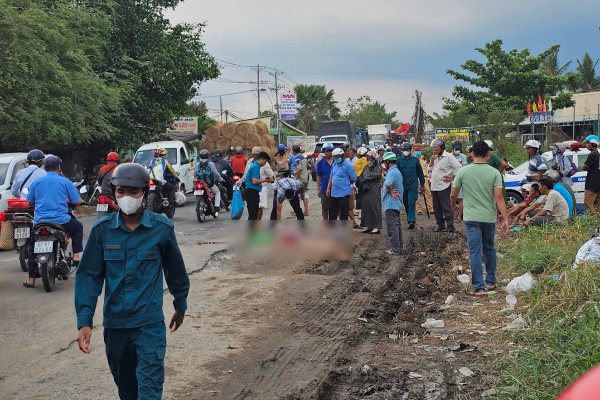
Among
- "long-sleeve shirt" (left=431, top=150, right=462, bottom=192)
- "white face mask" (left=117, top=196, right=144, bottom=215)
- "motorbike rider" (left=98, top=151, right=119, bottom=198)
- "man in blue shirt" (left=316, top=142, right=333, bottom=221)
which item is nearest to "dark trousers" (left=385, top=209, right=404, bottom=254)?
"long-sleeve shirt" (left=431, top=150, right=462, bottom=192)

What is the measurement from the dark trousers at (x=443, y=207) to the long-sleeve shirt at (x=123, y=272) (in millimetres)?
10949

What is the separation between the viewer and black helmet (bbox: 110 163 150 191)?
4059mm

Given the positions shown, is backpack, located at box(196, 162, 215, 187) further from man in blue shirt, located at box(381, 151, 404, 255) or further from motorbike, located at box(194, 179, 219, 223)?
man in blue shirt, located at box(381, 151, 404, 255)

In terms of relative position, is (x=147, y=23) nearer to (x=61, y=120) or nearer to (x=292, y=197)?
(x=61, y=120)

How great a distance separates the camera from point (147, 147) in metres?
23.3

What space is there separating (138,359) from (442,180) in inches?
433

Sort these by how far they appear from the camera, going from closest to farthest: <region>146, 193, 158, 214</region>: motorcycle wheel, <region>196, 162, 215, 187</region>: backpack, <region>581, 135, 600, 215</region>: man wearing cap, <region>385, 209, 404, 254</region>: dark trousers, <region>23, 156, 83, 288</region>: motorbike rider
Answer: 1. <region>23, 156, 83, 288</region>: motorbike rider
2. <region>385, 209, 404, 254</region>: dark trousers
3. <region>581, 135, 600, 215</region>: man wearing cap
4. <region>146, 193, 158, 214</region>: motorcycle wheel
5. <region>196, 162, 215, 187</region>: backpack

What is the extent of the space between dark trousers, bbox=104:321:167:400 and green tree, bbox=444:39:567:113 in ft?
126

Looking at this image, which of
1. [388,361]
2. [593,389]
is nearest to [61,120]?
[388,361]

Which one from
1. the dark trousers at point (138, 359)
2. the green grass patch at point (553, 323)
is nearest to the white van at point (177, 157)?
the green grass patch at point (553, 323)

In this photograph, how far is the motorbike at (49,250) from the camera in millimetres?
8984

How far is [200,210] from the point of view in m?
17.3

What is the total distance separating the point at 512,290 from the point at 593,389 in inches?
273

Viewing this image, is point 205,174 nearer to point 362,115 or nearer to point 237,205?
point 237,205
